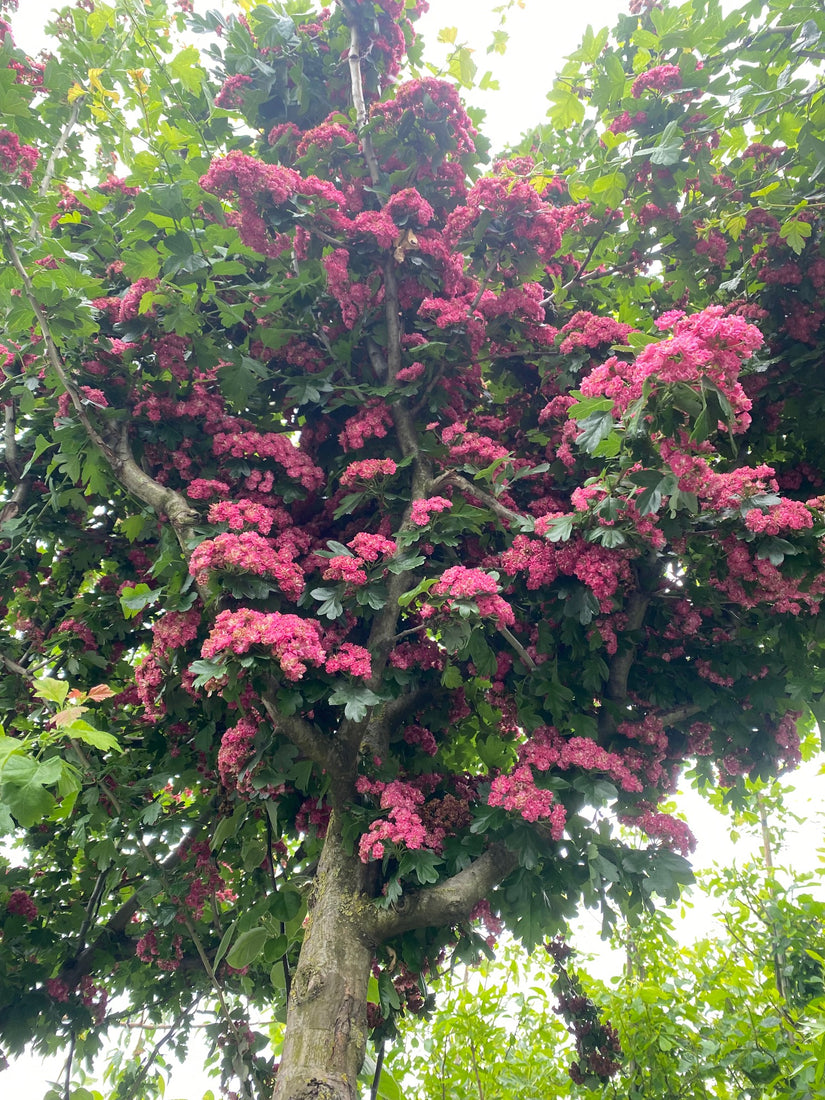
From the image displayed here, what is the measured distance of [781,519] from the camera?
107 inches

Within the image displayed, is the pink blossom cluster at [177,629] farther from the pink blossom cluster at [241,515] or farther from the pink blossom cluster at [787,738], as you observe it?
the pink blossom cluster at [787,738]

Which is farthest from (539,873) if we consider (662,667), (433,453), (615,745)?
(433,453)

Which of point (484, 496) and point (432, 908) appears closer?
point (432, 908)

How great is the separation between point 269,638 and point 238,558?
438 mm

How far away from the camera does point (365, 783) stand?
3.20 metres

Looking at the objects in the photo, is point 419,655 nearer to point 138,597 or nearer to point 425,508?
point 425,508

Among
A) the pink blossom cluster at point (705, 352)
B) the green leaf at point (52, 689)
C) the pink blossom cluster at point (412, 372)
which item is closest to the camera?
the green leaf at point (52, 689)

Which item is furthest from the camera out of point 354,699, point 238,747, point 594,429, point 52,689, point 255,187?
point 255,187

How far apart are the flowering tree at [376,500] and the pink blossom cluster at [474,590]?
0.02 meters

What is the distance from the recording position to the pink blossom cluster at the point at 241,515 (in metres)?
3.22

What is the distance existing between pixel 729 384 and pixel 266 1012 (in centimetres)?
563

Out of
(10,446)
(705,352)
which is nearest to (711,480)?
(705,352)

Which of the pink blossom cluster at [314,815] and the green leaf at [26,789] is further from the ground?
the pink blossom cluster at [314,815]

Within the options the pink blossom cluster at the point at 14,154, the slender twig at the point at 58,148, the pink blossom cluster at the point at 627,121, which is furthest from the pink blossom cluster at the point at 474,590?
the slender twig at the point at 58,148
